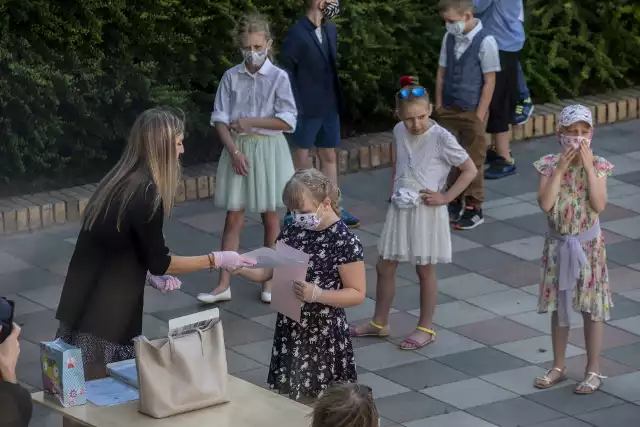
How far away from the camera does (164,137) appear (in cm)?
605

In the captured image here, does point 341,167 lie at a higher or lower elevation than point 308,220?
lower

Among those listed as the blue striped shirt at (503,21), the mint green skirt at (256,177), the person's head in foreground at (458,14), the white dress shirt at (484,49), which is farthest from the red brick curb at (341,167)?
the person's head in foreground at (458,14)

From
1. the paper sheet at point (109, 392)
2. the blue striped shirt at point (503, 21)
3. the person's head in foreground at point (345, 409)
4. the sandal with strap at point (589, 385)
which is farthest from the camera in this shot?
the blue striped shirt at point (503, 21)

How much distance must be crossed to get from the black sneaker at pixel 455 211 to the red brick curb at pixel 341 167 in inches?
53.8

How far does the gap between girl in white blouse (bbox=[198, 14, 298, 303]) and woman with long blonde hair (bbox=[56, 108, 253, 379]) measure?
273 centimetres

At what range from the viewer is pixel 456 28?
34.3 ft

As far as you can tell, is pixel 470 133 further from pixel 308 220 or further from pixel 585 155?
pixel 308 220

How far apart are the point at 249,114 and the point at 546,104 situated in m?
5.15

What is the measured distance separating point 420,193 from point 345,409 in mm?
3619

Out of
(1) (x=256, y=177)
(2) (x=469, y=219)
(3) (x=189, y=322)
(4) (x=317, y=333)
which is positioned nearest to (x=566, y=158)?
(4) (x=317, y=333)

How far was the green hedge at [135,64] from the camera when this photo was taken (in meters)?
10.7

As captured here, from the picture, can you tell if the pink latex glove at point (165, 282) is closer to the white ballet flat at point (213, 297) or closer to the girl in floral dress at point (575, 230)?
the girl in floral dress at point (575, 230)

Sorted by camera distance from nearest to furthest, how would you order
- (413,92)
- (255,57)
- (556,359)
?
(556,359) < (413,92) < (255,57)

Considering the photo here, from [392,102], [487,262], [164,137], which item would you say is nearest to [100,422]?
[164,137]
